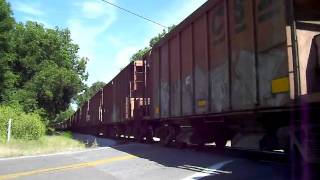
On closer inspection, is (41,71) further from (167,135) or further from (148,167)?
(148,167)

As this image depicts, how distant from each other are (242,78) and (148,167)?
121 inches

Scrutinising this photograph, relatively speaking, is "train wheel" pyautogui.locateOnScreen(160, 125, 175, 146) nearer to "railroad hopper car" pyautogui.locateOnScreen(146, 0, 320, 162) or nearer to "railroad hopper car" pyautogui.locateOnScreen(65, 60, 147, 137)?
"railroad hopper car" pyautogui.locateOnScreen(146, 0, 320, 162)

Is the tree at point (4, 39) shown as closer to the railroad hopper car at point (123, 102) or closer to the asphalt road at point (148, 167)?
the railroad hopper car at point (123, 102)

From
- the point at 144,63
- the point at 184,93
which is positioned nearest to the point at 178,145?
the point at 184,93

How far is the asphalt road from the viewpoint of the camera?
8.87 m

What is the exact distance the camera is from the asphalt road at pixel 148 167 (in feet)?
29.1

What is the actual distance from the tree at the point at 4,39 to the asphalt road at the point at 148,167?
23306 millimetres

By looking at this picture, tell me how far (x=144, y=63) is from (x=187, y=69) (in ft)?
20.1

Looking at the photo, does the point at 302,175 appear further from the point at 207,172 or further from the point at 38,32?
the point at 38,32

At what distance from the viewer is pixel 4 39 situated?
35469 mm

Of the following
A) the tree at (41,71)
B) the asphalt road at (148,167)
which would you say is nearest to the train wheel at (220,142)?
the asphalt road at (148,167)

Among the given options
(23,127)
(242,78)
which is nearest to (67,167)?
(242,78)

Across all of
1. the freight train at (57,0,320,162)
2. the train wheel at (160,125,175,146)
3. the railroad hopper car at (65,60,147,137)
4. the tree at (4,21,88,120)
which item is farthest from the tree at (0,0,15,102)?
the train wheel at (160,125,175,146)

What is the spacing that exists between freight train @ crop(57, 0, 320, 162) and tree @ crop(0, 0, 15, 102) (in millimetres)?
21419
